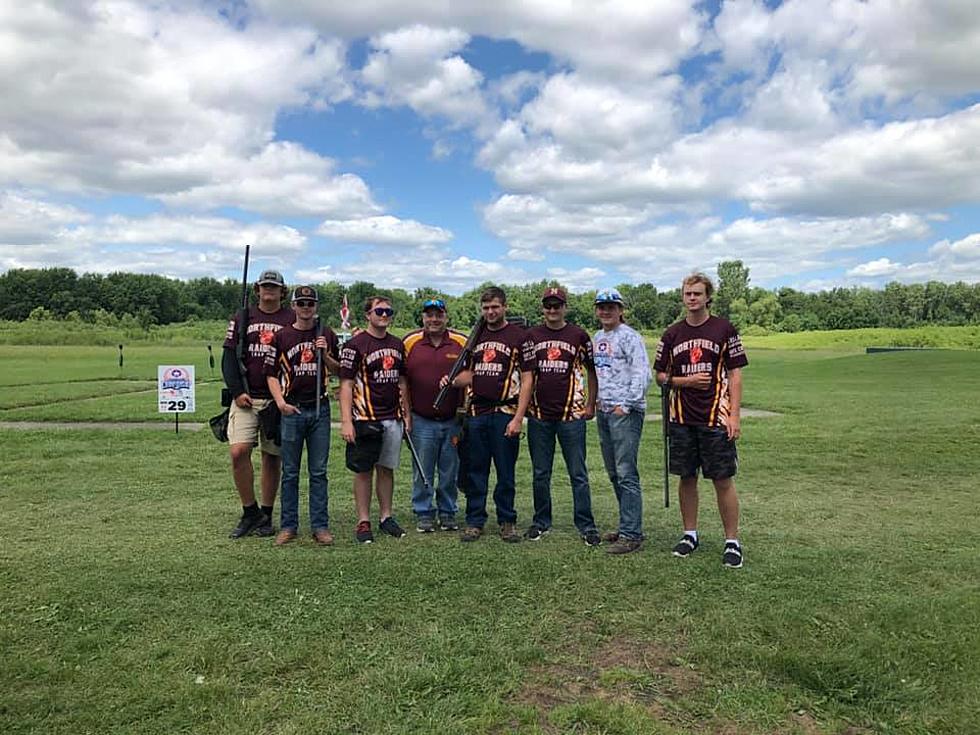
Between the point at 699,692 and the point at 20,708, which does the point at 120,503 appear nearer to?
the point at 20,708

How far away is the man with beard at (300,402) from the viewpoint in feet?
21.8

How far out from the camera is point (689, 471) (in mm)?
6223

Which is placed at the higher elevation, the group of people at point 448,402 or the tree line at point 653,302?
the tree line at point 653,302

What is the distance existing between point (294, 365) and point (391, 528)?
1.71 meters

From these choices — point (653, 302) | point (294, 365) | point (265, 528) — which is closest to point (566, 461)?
point (294, 365)

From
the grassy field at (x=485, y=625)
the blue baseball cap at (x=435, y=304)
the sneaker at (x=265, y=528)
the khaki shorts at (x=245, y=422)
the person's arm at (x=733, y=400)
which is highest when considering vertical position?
the blue baseball cap at (x=435, y=304)

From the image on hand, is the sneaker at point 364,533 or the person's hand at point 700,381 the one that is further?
the sneaker at point 364,533

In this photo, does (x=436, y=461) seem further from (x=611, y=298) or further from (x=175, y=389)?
(x=175, y=389)

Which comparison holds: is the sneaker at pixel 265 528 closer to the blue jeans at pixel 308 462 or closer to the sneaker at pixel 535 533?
the blue jeans at pixel 308 462

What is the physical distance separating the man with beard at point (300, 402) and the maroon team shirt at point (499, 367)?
138 centimetres

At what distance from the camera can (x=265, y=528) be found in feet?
22.7

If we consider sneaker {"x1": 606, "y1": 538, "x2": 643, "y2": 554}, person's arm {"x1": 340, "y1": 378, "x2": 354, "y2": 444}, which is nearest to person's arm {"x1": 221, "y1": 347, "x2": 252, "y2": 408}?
person's arm {"x1": 340, "y1": 378, "x2": 354, "y2": 444}

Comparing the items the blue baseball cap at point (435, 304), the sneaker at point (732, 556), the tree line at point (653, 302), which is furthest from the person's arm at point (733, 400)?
the tree line at point (653, 302)

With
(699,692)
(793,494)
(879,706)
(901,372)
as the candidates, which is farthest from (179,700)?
(901,372)
